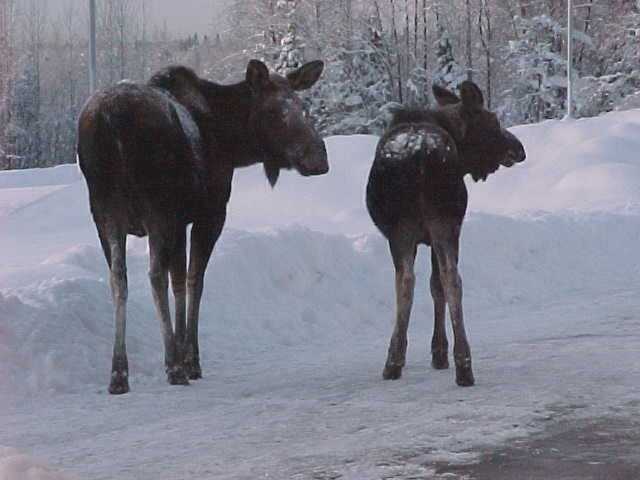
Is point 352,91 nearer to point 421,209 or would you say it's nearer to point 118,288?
point 421,209

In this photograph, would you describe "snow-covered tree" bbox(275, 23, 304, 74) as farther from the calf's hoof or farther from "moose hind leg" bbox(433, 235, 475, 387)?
the calf's hoof

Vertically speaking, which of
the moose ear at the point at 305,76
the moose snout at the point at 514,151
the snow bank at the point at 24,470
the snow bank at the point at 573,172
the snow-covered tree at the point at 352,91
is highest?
the moose ear at the point at 305,76

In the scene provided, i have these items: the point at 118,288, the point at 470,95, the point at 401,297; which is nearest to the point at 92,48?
the point at 470,95

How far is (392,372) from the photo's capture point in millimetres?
8359

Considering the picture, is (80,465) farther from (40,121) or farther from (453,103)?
(40,121)

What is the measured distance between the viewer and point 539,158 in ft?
85.1

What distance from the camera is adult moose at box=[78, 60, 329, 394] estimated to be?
8.21m

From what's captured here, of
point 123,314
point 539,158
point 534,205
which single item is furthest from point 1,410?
point 539,158

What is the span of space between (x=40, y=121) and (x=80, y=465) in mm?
94025

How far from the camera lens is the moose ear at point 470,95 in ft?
29.2

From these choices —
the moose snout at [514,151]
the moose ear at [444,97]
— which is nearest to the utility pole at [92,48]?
the moose ear at [444,97]

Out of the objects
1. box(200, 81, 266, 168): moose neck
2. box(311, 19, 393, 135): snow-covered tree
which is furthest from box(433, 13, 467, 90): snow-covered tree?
box(200, 81, 266, 168): moose neck

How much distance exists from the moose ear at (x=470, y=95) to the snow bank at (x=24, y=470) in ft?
16.1

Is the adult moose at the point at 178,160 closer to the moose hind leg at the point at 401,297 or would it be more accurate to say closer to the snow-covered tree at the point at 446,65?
the moose hind leg at the point at 401,297
